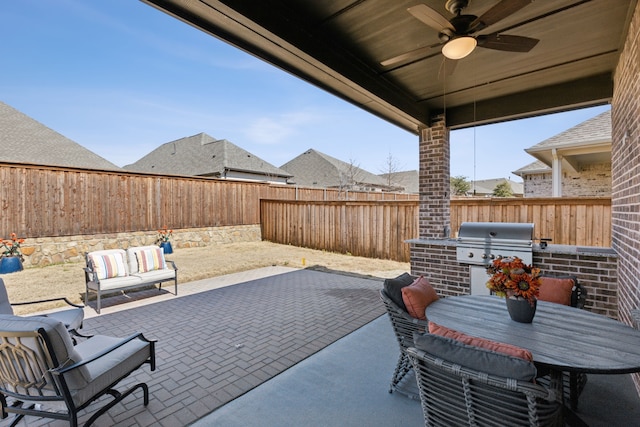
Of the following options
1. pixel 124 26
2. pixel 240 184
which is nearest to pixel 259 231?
pixel 240 184

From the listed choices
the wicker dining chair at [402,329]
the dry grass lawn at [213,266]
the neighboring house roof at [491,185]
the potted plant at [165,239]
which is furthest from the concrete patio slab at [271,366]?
the neighboring house roof at [491,185]

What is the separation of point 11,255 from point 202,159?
1207 cm

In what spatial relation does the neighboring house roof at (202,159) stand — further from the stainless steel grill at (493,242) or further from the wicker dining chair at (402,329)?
the wicker dining chair at (402,329)

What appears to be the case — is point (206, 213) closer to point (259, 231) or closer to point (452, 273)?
point (259, 231)

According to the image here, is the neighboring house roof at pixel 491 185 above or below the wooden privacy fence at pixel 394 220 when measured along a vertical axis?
above

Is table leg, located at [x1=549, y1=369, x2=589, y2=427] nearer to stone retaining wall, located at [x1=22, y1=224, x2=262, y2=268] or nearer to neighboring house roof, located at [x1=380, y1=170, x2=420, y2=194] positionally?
stone retaining wall, located at [x1=22, y1=224, x2=262, y2=268]

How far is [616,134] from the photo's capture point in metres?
3.51

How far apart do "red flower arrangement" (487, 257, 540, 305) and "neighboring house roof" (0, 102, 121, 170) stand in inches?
452

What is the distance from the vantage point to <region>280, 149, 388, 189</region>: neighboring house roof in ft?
80.6

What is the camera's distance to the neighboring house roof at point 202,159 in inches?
672

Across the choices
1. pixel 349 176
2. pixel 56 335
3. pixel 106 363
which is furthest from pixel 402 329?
pixel 349 176

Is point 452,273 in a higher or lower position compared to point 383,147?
lower

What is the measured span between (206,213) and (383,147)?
1835 cm

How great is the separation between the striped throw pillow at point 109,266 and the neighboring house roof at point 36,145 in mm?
6748
